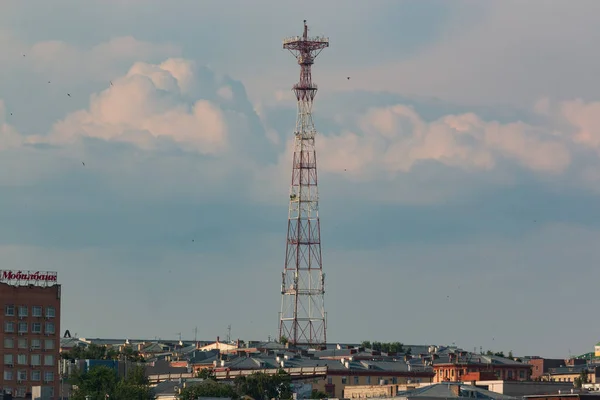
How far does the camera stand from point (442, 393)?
193125 millimetres

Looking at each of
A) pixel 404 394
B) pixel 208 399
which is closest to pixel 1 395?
pixel 208 399

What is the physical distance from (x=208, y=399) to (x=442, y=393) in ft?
96.0

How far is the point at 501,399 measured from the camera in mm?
193750

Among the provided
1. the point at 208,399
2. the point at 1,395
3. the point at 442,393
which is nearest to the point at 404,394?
the point at 442,393

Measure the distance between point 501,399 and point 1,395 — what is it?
6163 cm

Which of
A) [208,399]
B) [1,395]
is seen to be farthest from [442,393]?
[1,395]

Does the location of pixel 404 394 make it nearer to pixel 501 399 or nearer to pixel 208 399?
pixel 501 399

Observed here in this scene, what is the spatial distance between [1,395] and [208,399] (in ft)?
83.8

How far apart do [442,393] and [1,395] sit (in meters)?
54.3

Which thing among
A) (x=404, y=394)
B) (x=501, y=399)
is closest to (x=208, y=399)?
(x=404, y=394)

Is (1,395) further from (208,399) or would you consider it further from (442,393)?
(442,393)

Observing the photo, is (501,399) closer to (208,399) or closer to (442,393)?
(442,393)

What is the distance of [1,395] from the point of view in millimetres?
193250

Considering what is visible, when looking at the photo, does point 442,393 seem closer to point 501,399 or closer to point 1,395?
point 501,399
